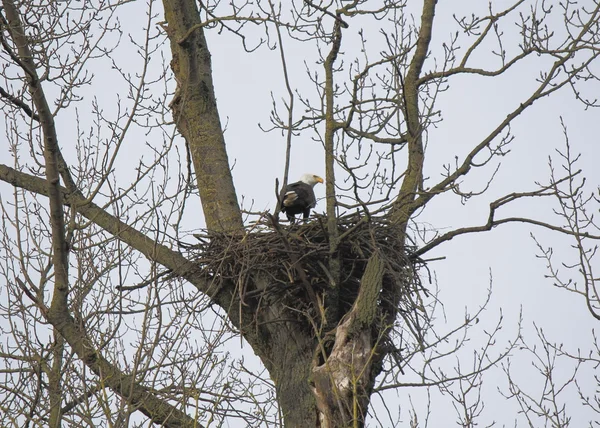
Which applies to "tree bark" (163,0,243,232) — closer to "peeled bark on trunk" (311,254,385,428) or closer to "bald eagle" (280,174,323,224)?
"peeled bark on trunk" (311,254,385,428)

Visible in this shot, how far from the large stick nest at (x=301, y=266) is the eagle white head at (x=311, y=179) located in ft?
11.3

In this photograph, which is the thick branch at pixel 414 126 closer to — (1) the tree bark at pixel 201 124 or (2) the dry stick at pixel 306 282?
(2) the dry stick at pixel 306 282

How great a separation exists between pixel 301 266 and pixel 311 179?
3.81 m

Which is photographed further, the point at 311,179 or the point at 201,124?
the point at 311,179

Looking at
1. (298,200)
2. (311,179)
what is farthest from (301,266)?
(311,179)

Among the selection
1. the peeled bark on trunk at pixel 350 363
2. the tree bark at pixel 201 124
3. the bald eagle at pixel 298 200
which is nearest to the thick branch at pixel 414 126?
the peeled bark on trunk at pixel 350 363

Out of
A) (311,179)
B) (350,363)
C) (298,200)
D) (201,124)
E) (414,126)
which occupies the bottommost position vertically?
(350,363)

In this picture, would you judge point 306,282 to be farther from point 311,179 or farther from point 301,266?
point 311,179

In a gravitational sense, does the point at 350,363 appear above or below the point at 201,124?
below

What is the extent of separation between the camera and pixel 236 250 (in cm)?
545

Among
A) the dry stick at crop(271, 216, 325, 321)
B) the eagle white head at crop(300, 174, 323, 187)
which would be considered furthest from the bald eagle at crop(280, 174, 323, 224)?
the dry stick at crop(271, 216, 325, 321)

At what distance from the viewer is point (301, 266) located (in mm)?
5371

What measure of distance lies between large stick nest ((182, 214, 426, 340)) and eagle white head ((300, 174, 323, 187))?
11.3 ft

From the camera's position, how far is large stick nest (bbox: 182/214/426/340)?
210 inches
